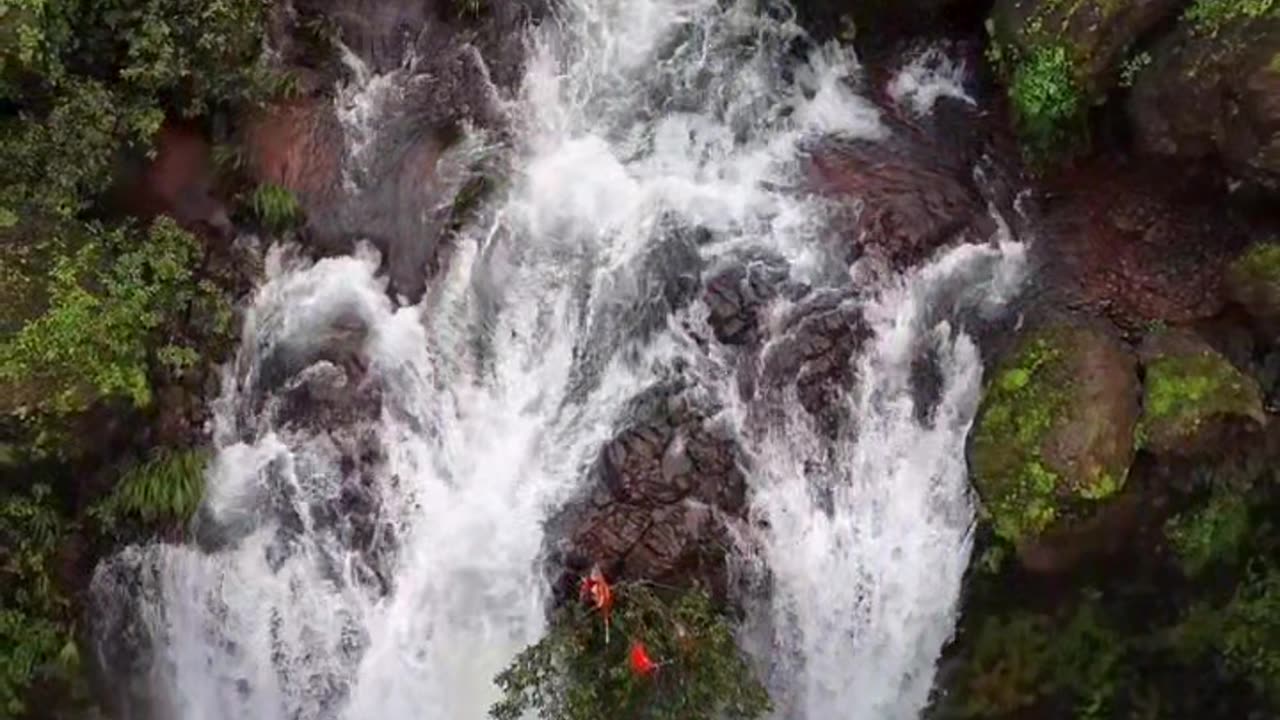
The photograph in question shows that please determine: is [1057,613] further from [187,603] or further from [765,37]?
[187,603]

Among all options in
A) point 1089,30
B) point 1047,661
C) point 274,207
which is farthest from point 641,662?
point 1089,30

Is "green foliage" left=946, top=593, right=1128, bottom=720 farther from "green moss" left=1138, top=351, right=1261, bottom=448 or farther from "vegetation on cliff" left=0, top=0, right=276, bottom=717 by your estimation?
"vegetation on cliff" left=0, top=0, right=276, bottom=717

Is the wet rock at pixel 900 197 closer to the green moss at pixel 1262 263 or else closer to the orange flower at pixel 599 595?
the green moss at pixel 1262 263

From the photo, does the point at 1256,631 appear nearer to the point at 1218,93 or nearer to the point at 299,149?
the point at 1218,93

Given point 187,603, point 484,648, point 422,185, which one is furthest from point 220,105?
point 484,648

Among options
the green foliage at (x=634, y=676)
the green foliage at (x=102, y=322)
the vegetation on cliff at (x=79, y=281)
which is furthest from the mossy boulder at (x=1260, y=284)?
the green foliage at (x=102, y=322)

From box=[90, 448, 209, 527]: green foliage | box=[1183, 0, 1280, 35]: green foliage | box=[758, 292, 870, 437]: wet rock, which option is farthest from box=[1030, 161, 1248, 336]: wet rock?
box=[90, 448, 209, 527]: green foliage
